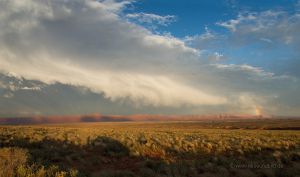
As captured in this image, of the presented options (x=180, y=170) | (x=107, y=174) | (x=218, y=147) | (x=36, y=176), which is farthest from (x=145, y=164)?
(x=218, y=147)

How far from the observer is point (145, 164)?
15641 mm

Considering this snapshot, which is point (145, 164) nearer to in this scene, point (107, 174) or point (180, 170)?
point (180, 170)

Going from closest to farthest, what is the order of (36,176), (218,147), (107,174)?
(36,176) < (107,174) < (218,147)

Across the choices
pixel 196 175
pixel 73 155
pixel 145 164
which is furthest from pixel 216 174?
pixel 73 155

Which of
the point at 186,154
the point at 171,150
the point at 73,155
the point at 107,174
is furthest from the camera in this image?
the point at 171,150

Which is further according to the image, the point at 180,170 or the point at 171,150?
the point at 171,150

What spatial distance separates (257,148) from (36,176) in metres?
18.7

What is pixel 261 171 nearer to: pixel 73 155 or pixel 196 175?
pixel 196 175

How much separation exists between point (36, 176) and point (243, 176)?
8.47 meters

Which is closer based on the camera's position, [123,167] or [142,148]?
[123,167]

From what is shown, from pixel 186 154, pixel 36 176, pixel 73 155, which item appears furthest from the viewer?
pixel 186 154

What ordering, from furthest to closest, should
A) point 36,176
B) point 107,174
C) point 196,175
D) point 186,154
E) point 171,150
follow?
point 171,150, point 186,154, point 196,175, point 107,174, point 36,176

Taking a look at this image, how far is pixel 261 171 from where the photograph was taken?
1340cm

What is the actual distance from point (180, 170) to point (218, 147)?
1189 cm
